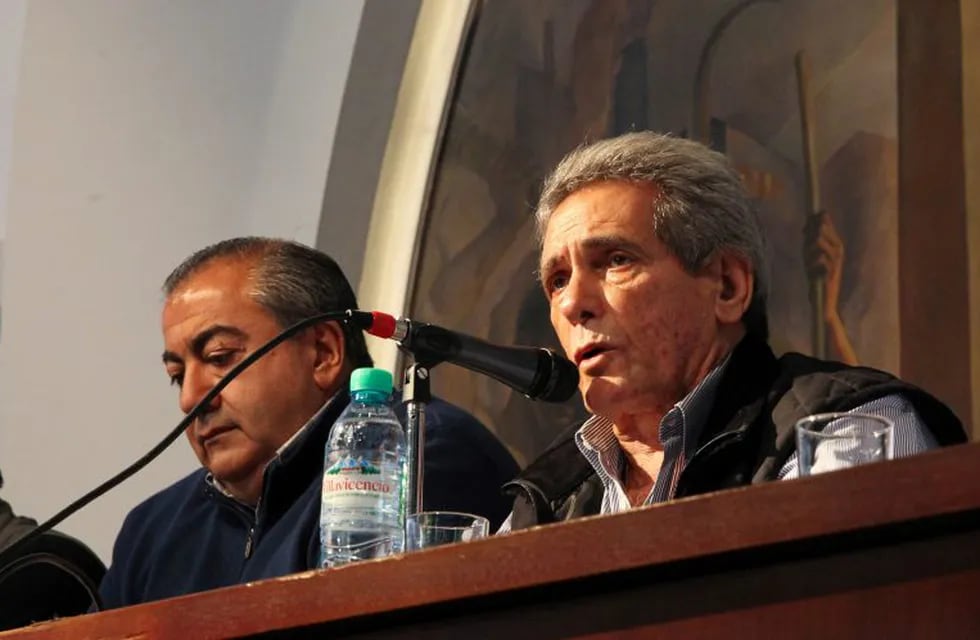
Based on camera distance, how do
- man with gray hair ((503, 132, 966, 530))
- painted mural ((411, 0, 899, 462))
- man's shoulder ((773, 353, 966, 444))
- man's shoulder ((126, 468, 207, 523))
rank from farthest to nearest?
painted mural ((411, 0, 899, 462)), man's shoulder ((126, 468, 207, 523)), man with gray hair ((503, 132, 966, 530)), man's shoulder ((773, 353, 966, 444))

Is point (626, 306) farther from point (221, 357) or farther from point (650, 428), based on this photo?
point (221, 357)

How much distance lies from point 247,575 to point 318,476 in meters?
0.22

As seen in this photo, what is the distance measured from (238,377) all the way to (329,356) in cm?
18

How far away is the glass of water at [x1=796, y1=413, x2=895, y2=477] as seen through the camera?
1.67m

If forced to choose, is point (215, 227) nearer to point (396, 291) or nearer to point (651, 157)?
point (396, 291)

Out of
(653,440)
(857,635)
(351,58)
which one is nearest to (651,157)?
(653,440)

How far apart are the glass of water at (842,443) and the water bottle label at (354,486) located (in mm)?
657

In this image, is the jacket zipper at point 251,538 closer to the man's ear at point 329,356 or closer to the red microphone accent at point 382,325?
the man's ear at point 329,356

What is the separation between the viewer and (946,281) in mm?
3945

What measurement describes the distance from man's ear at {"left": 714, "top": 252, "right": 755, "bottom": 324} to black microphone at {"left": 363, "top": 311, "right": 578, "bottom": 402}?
50 centimetres

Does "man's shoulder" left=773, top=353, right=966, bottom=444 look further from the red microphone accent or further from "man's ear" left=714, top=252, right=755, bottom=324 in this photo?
the red microphone accent


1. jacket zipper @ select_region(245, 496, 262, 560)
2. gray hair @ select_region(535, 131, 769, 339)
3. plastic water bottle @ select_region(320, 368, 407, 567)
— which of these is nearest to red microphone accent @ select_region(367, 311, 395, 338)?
plastic water bottle @ select_region(320, 368, 407, 567)

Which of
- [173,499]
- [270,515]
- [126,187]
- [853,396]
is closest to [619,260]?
[853,396]

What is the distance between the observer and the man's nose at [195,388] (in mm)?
3090
